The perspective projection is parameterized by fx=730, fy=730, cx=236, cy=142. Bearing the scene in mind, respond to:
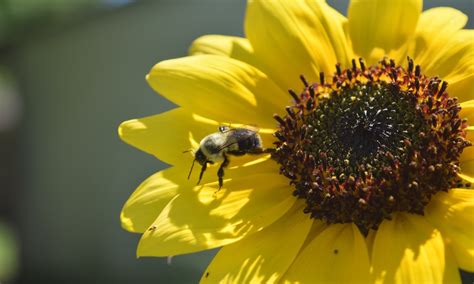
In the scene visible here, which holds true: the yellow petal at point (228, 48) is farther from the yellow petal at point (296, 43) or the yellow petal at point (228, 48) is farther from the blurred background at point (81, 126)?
the blurred background at point (81, 126)

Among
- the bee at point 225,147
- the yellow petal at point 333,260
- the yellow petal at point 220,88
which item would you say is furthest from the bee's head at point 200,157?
the yellow petal at point 333,260

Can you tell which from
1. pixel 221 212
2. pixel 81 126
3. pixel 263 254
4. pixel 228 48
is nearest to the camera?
pixel 263 254

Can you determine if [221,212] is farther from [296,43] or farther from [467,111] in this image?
[467,111]

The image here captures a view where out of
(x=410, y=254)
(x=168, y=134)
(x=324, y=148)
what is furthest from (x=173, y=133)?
(x=410, y=254)

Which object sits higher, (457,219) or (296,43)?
(296,43)

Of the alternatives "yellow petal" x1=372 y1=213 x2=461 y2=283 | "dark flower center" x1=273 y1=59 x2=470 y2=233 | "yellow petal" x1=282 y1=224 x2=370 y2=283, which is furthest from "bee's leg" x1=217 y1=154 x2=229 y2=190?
"yellow petal" x1=372 y1=213 x2=461 y2=283

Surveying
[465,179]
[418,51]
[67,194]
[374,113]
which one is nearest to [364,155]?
[374,113]

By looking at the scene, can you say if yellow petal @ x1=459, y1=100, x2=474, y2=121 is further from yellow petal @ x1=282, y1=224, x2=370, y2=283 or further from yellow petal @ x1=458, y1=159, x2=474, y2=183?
yellow petal @ x1=282, y1=224, x2=370, y2=283
